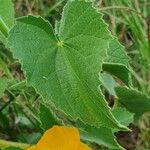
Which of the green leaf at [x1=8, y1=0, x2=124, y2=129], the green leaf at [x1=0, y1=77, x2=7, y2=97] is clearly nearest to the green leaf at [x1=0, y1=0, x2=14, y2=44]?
the green leaf at [x1=0, y1=77, x2=7, y2=97]

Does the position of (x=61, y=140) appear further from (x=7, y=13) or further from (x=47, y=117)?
(x=7, y=13)

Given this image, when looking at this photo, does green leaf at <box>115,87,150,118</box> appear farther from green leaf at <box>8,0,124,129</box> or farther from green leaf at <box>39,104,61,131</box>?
green leaf at <box>8,0,124,129</box>

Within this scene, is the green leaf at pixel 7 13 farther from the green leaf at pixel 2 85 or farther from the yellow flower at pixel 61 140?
the yellow flower at pixel 61 140

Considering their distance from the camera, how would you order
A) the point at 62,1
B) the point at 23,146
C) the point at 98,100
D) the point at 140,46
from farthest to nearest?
the point at 140,46 < the point at 62,1 < the point at 23,146 < the point at 98,100

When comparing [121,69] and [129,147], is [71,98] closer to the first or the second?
[121,69]

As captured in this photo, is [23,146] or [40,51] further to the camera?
[23,146]

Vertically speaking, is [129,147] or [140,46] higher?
[140,46]

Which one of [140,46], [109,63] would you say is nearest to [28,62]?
[109,63]

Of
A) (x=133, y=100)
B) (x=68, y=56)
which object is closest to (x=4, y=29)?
(x=68, y=56)
